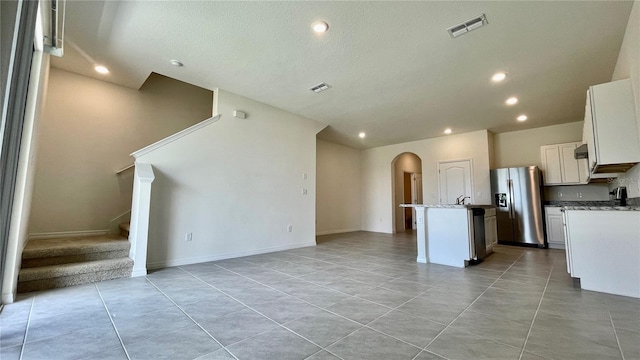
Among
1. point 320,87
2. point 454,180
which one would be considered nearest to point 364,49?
point 320,87

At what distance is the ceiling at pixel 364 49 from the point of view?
2584 millimetres

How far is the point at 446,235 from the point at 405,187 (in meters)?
5.63

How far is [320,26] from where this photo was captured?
2.79 meters

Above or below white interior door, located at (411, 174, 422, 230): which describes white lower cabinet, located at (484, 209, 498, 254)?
below

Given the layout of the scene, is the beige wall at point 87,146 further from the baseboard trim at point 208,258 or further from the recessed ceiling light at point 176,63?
the recessed ceiling light at point 176,63

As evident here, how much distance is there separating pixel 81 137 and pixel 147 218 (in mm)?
2062

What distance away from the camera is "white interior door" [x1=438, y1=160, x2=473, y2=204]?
6.75 metres

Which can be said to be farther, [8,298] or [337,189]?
[337,189]

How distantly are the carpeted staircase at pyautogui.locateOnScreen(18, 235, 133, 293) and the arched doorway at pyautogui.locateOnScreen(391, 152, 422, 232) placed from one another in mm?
6951

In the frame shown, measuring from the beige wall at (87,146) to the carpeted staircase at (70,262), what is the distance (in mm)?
572

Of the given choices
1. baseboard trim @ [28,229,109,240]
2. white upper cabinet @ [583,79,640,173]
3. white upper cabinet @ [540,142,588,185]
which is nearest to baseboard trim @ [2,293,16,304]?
baseboard trim @ [28,229,109,240]

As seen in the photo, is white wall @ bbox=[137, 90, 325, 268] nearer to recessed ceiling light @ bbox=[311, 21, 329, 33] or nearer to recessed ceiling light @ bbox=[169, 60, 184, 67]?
recessed ceiling light @ bbox=[169, 60, 184, 67]

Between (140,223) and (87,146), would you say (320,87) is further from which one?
(87,146)

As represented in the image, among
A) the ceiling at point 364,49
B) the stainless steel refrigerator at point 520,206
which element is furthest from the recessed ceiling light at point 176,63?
the stainless steel refrigerator at point 520,206
